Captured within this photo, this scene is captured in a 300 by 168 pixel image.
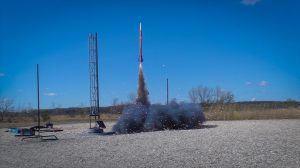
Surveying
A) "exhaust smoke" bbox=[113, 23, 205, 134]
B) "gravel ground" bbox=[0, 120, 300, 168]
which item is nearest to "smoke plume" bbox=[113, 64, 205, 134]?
"exhaust smoke" bbox=[113, 23, 205, 134]

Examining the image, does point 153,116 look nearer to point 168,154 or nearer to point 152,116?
point 152,116

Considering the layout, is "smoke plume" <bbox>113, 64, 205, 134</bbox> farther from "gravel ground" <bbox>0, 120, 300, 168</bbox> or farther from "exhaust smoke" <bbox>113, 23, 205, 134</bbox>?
"gravel ground" <bbox>0, 120, 300, 168</bbox>

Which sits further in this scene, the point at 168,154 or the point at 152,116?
the point at 152,116

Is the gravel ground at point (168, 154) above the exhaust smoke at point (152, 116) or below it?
below

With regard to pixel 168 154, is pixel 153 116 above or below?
above

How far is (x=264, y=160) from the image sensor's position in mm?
13391

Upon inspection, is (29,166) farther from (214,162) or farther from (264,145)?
(264,145)

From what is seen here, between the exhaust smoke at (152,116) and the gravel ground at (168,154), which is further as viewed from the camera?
the exhaust smoke at (152,116)

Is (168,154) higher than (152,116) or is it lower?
lower

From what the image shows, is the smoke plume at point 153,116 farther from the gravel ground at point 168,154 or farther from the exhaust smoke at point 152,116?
the gravel ground at point 168,154

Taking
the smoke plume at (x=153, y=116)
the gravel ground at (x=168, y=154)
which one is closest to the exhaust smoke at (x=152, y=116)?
the smoke plume at (x=153, y=116)

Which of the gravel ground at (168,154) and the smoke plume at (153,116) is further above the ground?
the smoke plume at (153,116)

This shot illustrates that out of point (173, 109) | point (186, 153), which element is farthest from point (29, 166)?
point (173, 109)

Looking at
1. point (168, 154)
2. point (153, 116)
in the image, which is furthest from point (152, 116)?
point (168, 154)
